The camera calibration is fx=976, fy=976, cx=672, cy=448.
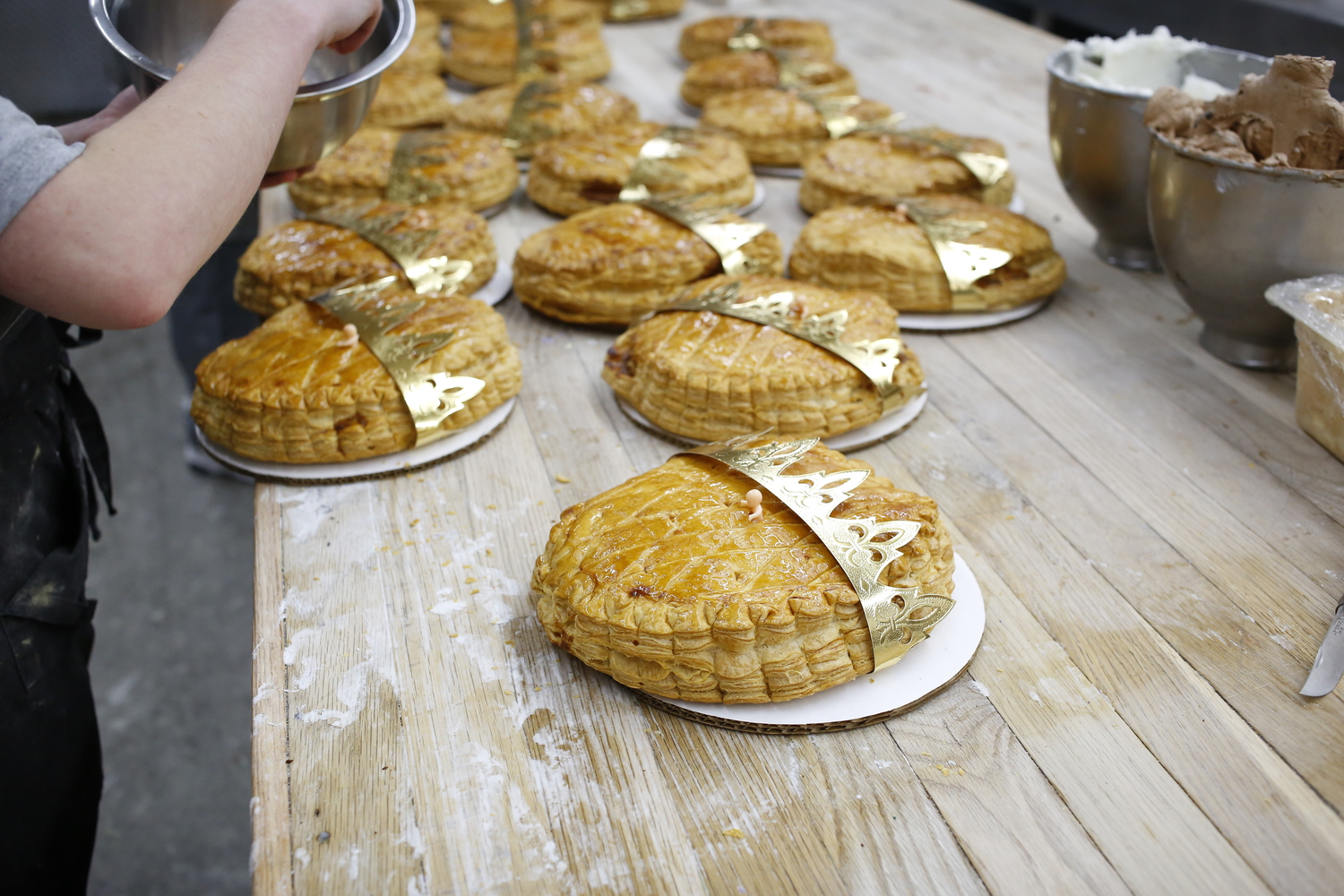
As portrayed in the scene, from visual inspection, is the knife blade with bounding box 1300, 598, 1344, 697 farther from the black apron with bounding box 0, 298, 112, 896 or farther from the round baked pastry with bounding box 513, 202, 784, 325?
the black apron with bounding box 0, 298, 112, 896

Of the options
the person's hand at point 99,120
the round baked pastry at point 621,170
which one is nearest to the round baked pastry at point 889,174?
the round baked pastry at point 621,170

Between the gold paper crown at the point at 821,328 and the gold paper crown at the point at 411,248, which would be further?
the gold paper crown at the point at 411,248

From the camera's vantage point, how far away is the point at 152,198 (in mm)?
1112

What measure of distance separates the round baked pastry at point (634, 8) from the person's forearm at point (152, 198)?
3898mm

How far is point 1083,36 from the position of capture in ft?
22.8

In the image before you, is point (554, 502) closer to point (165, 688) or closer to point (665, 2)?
point (165, 688)

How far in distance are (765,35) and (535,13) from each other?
1.02m

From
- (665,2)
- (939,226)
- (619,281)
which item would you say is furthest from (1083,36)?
(619,281)

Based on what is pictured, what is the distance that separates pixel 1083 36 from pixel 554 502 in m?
6.74

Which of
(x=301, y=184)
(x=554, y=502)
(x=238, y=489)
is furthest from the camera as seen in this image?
(x=238, y=489)

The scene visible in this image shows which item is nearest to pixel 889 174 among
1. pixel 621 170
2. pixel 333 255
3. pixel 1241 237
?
pixel 621 170

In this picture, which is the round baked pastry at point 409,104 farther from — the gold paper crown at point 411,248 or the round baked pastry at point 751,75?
the gold paper crown at point 411,248

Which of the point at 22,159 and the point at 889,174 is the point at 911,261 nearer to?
the point at 889,174

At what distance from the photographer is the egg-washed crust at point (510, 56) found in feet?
13.0
